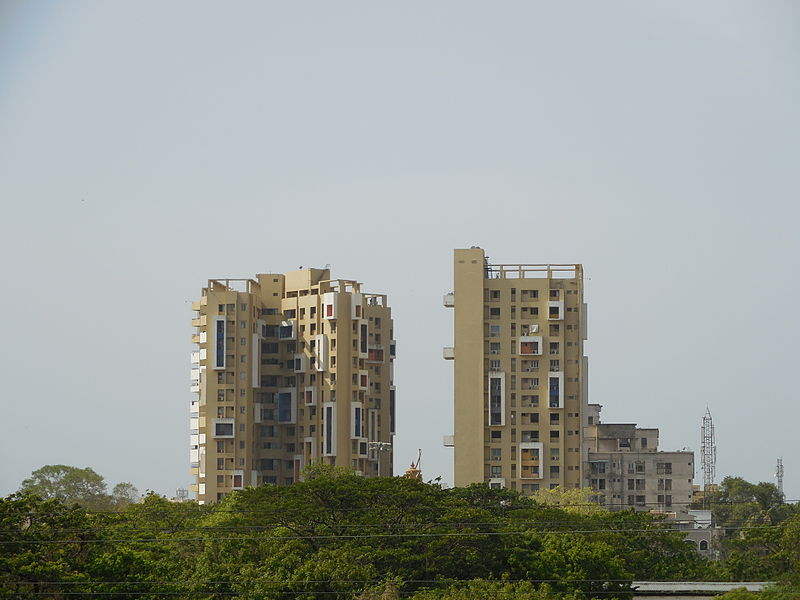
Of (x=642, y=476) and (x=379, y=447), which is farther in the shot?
(x=642, y=476)

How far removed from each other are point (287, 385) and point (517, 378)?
1738cm

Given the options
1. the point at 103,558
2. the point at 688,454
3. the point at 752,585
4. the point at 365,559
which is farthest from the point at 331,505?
the point at 688,454

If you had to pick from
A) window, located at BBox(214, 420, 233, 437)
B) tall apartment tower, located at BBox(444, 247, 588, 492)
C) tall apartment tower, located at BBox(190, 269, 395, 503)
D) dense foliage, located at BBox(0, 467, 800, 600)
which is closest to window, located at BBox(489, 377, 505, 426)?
tall apartment tower, located at BBox(444, 247, 588, 492)

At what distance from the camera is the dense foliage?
4544 centimetres

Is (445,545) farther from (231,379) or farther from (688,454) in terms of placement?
(688,454)

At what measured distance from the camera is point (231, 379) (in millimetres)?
106500

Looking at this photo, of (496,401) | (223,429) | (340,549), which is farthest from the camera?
(223,429)

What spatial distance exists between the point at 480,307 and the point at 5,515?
204 feet

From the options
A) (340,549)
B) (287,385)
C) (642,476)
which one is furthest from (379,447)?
(340,549)

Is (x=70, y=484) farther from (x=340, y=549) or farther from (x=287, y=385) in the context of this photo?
(x=340, y=549)

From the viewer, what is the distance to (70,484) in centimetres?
11375

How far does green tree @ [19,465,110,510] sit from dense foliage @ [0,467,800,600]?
43.2m

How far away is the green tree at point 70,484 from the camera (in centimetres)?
11181

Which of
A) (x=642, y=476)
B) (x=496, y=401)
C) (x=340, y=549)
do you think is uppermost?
(x=496, y=401)
